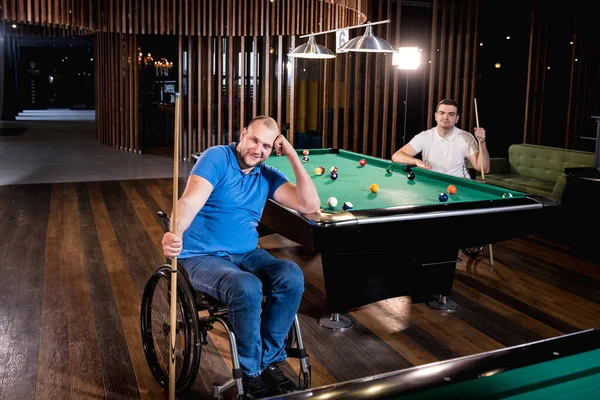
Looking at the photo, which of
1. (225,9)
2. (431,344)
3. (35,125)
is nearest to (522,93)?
(225,9)

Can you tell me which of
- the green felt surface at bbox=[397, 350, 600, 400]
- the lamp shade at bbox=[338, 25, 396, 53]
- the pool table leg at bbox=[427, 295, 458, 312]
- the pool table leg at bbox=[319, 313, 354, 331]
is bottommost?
the pool table leg at bbox=[319, 313, 354, 331]

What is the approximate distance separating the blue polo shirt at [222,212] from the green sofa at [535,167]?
3.81 meters

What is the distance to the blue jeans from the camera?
7.64 ft

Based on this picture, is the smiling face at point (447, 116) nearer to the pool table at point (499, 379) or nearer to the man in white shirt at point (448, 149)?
the man in white shirt at point (448, 149)

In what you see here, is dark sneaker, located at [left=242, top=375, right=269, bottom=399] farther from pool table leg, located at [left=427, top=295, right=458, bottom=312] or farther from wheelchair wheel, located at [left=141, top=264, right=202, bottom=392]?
pool table leg, located at [left=427, top=295, right=458, bottom=312]

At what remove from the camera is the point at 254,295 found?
7.63 feet

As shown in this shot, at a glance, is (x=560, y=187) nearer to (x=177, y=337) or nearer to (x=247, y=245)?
(x=247, y=245)

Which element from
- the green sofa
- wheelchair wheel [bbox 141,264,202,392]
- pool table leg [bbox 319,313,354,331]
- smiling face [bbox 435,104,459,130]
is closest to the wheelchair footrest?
wheelchair wheel [bbox 141,264,202,392]

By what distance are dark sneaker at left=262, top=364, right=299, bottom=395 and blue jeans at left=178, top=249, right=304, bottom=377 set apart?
0.12 feet

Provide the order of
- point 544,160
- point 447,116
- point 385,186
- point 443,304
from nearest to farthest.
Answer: point 443,304, point 385,186, point 447,116, point 544,160

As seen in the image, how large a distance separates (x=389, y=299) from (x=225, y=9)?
7.08m

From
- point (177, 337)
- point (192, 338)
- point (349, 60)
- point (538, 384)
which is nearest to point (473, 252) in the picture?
point (177, 337)

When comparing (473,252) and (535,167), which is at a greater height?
(535,167)

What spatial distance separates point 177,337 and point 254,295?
0.56 meters
